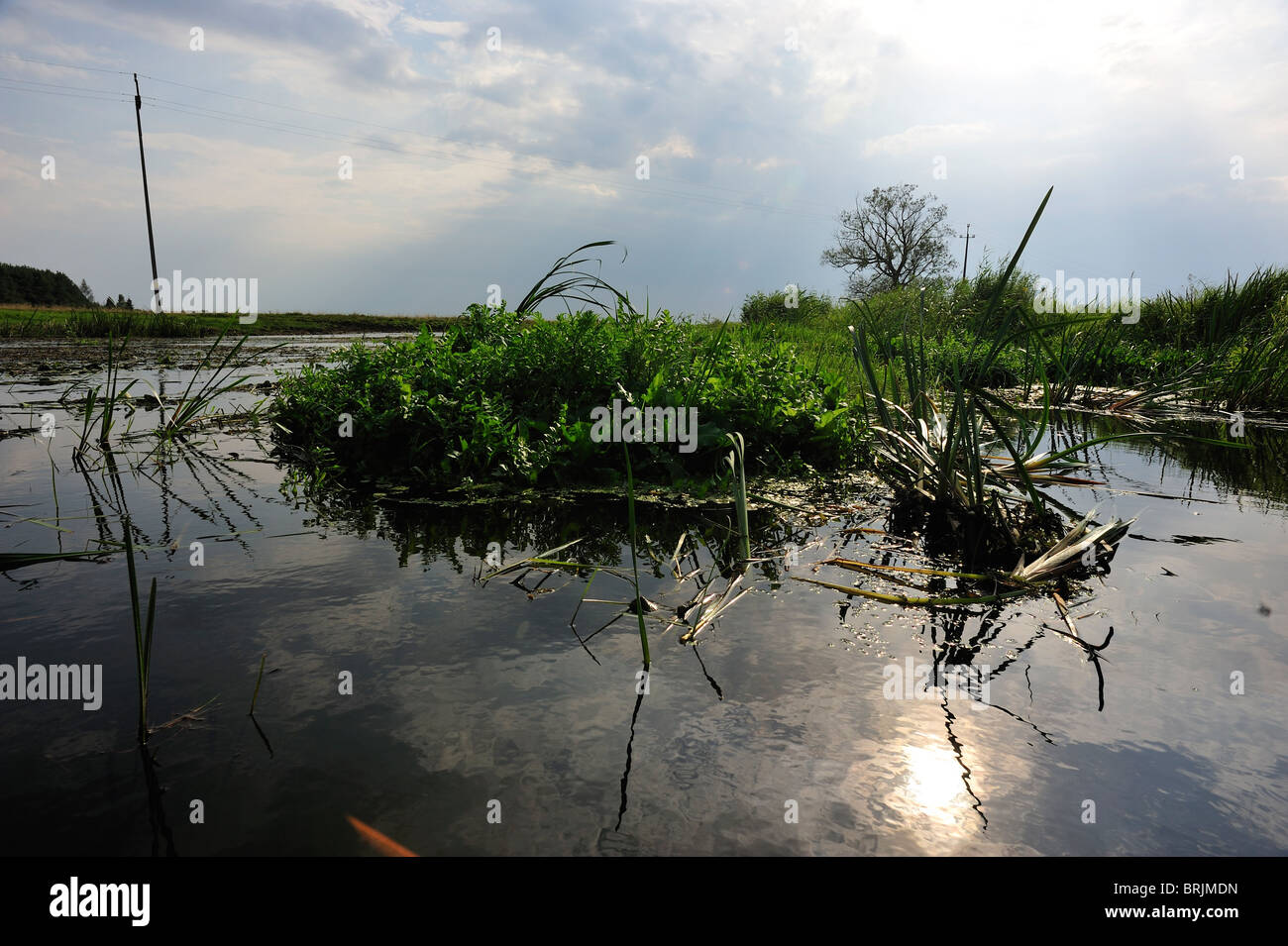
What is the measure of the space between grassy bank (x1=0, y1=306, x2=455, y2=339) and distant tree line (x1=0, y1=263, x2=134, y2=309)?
27.6 metres

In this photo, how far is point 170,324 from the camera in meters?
26.5

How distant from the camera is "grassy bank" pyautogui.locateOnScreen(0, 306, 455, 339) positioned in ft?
74.5

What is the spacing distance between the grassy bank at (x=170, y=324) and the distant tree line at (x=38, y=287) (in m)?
27.6

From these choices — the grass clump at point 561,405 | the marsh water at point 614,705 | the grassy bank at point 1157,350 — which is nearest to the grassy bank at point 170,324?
the grass clump at point 561,405

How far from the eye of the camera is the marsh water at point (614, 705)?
76.1 inches

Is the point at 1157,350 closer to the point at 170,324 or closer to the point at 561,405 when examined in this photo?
the point at 561,405

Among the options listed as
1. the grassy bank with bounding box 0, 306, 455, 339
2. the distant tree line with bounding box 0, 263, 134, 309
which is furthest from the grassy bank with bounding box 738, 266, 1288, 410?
the distant tree line with bounding box 0, 263, 134, 309

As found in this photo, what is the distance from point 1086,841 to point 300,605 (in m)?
3.02

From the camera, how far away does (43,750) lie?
222cm

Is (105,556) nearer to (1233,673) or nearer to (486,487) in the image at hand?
(486,487)

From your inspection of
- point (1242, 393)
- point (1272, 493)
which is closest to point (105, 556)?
point (1272, 493)

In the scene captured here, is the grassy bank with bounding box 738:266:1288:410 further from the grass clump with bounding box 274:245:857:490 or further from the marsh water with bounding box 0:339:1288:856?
the marsh water with bounding box 0:339:1288:856

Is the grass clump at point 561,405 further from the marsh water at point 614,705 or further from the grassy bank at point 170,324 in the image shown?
the grassy bank at point 170,324
